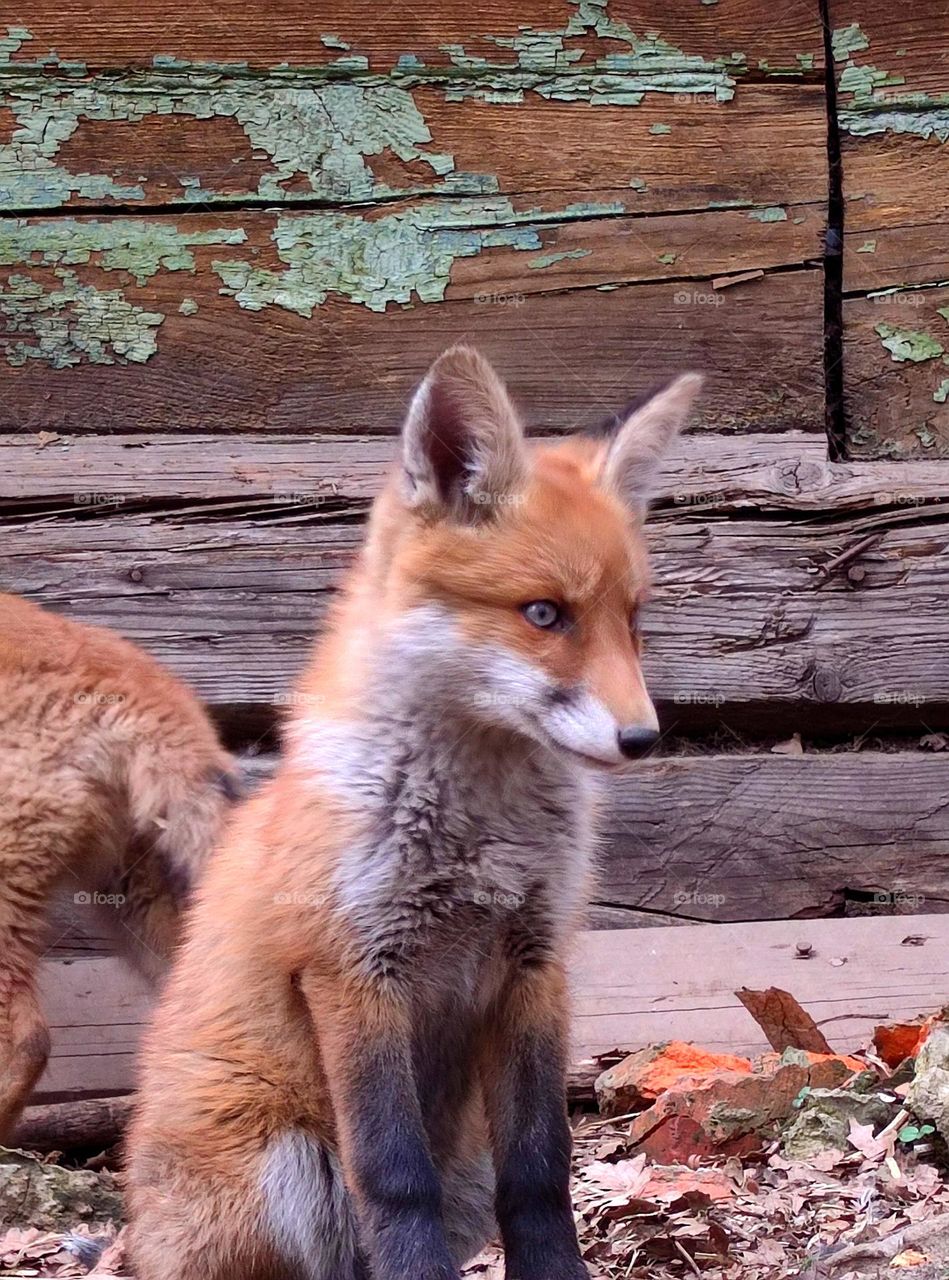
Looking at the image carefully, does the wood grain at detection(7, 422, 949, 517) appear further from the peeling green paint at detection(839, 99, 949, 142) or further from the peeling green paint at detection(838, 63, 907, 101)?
the peeling green paint at detection(838, 63, 907, 101)

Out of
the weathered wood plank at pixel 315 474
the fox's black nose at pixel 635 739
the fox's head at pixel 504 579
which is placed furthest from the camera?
the weathered wood plank at pixel 315 474

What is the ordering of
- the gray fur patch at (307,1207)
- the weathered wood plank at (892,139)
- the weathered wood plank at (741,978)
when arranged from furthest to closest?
the weathered wood plank at (892,139) < the weathered wood plank at (741,978) < the gray fur patch at (307,1207)

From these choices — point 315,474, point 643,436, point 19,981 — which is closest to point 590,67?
point 315,474

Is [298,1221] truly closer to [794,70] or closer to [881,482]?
[881,482]

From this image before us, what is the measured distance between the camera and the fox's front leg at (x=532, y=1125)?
293 cm

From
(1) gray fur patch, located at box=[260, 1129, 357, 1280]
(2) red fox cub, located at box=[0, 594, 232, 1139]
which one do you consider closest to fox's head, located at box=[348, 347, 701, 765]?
(1) gray fur patch, located at box=[260, 1129, 357, 1280]

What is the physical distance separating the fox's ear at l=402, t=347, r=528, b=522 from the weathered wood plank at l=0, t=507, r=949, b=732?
5.82 feet

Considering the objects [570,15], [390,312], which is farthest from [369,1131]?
[570,15]

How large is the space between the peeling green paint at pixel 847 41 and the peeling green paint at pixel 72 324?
2.49 m

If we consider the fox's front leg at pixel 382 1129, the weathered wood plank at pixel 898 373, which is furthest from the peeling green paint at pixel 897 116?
the fox's front leg at pixel 382 1129

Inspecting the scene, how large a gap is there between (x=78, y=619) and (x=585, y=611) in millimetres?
2523

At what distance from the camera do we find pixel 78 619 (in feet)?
16.0

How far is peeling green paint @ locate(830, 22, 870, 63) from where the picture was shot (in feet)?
16.2

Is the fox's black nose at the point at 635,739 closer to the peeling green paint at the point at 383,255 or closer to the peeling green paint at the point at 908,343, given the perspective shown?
the peeling green paint at the point at 383,255
